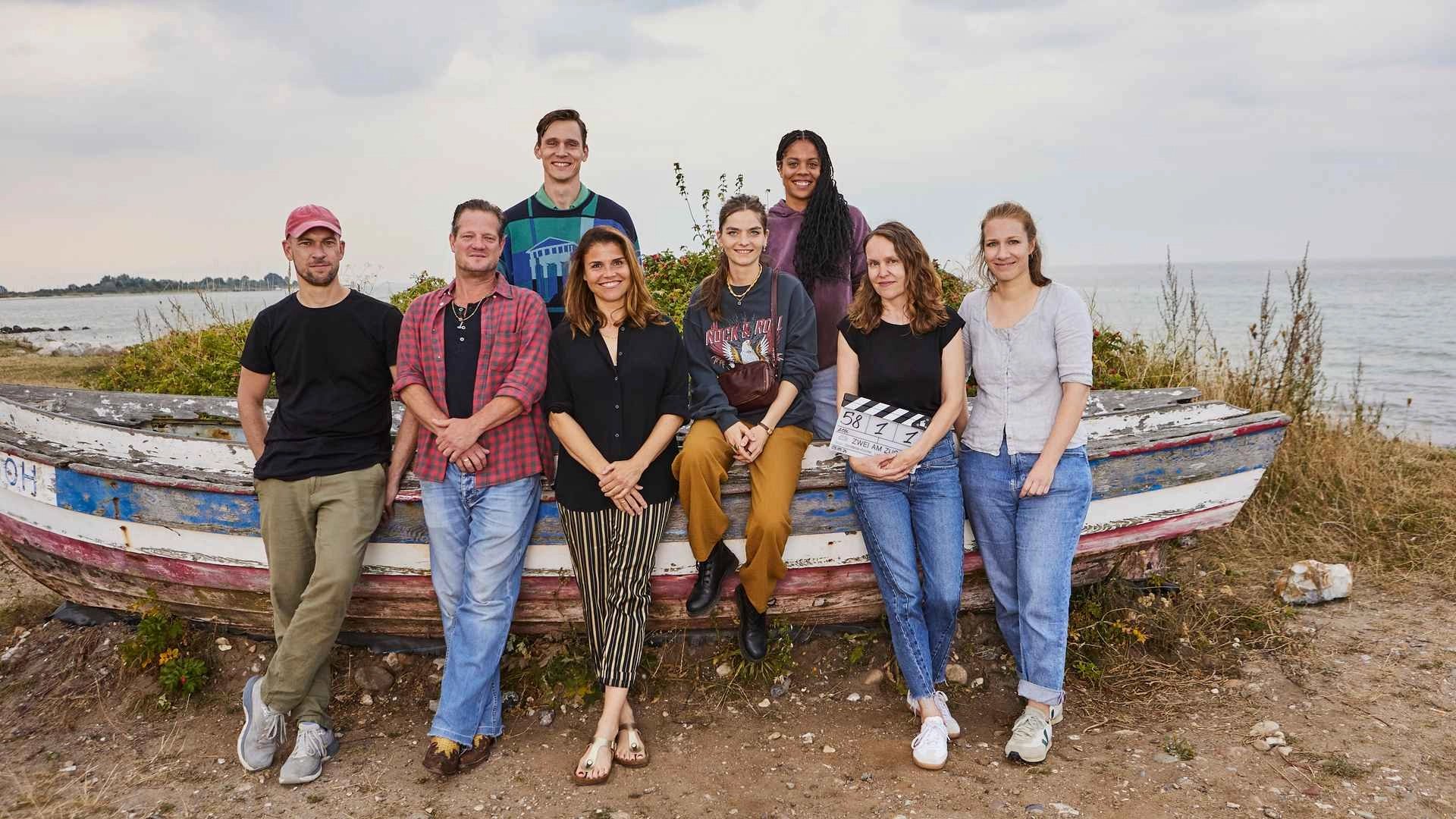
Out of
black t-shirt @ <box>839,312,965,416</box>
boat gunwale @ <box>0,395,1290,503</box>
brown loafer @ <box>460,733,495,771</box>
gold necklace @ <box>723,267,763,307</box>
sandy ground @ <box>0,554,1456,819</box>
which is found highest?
gold necklace @ <box>723,267,763,307</box>

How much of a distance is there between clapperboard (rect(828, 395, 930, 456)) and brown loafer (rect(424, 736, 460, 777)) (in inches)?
77.2

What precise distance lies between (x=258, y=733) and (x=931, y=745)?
2.75 metres

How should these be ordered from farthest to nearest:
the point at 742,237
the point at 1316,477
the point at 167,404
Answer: the point at 1316,477 → the point at 167,404 → the point at 742,237

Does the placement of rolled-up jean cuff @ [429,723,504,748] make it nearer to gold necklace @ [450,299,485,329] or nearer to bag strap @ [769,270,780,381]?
gold necklace @ [450,299,485,329]

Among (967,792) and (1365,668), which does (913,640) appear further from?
(1365,668)

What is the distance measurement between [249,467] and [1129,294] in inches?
1723

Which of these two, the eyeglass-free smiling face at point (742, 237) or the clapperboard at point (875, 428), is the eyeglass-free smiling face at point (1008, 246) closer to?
the clapperboard at point (875, 428)

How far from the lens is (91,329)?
28859 mm

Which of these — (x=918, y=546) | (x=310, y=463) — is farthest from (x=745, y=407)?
(x=310, y=463)

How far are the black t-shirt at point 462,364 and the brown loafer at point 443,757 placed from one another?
4.29ft

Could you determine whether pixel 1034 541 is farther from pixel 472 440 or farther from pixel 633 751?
pixel 472 440

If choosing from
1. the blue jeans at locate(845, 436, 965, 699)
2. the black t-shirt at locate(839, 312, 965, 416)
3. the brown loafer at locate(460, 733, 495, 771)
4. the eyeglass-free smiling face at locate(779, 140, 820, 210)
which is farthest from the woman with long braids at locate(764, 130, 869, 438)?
the brown loafer at locate(460, 733, 495, 771)

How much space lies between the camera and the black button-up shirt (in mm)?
3549

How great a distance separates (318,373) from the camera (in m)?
3.60
